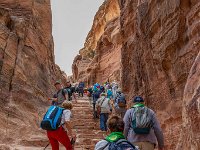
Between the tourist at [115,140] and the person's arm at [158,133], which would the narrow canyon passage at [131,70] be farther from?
the tourist at [115,140]

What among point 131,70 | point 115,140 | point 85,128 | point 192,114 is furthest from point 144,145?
point 131,70

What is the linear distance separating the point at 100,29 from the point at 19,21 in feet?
133

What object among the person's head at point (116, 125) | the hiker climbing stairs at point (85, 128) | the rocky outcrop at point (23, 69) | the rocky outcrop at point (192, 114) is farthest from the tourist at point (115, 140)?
the rocky outcrop at point (23, 69)

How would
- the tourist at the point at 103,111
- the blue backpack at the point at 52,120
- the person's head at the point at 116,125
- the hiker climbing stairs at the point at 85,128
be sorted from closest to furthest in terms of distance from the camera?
the person's head at the point at 116,125 → the blue backpack at the point at 52,120 → the hiker climbing stairs at the point at 85,128 → the tourist at the point at 103,111

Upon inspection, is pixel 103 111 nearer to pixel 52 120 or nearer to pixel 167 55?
pixel 167 55

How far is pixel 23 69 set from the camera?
51.4 ft

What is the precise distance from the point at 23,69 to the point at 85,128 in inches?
182

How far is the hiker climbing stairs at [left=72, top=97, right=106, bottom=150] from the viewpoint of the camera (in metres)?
10.8

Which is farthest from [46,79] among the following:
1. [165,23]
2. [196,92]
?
[196,92]

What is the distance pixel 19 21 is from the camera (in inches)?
707

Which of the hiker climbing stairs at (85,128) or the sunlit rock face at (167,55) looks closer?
the sunlit rock face at (167,55)

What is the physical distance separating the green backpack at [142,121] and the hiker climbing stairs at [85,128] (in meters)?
4.69

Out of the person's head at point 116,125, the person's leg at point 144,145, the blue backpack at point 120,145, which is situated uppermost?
the person's head at point 116,125

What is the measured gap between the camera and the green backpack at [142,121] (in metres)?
5.78
